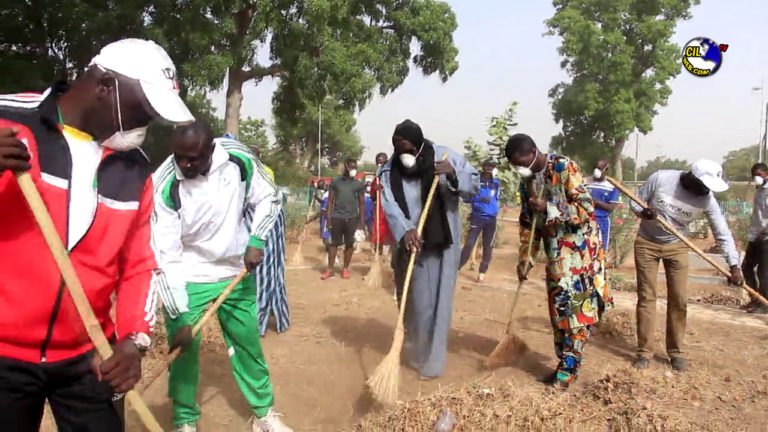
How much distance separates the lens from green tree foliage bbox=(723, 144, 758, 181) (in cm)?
4367

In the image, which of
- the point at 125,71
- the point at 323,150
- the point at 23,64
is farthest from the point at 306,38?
the point at 323,150

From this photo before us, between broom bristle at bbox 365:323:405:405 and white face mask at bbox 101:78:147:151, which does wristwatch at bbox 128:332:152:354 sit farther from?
broom bristle at bbox 365:323:405:405

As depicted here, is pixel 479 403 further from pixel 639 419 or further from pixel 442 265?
pixel 442 265

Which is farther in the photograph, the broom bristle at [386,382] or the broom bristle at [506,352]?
the broom bristle at [506,352]

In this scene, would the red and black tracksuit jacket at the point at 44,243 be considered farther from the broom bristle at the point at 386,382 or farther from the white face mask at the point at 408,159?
the white face mask at the point at 408,159

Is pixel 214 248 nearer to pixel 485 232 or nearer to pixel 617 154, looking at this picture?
pixel 485 232

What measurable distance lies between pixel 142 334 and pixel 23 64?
9238mm

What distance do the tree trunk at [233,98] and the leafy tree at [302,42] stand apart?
3cm

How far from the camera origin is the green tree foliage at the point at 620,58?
2941 cm

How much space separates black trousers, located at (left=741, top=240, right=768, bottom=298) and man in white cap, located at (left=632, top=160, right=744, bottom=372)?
2.73 metres

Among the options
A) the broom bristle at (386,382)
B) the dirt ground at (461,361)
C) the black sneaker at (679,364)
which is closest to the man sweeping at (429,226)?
the dirt ground at (461,361)

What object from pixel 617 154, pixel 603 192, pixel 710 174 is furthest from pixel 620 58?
pixel 710 174

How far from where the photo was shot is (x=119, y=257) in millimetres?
2020

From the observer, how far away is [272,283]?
5.64 metres
